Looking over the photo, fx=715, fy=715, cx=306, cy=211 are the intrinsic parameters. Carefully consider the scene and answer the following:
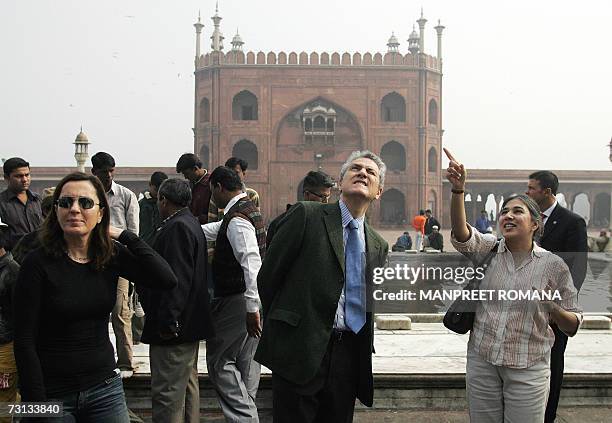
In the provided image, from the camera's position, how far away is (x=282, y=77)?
30.5 metres

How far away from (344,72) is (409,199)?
608cm

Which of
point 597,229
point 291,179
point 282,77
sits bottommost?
point 597,229

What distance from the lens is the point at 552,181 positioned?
125 inches

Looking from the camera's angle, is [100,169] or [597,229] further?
[597,229]

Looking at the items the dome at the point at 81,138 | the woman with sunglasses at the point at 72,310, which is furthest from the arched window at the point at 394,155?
the woman with sunglasses at the point at 72,310

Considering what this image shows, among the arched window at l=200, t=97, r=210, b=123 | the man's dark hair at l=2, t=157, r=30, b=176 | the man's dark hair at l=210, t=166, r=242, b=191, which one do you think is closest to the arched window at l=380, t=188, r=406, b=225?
the arched window at l=200, t=97, r=210, b=123

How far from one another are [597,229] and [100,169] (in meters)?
31.8

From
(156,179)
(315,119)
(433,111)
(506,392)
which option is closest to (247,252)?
(506,392)

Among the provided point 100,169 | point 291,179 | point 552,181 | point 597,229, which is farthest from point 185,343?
point 597,229

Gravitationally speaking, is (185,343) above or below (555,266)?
below

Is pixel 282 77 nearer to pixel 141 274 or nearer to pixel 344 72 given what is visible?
pixel 344 72

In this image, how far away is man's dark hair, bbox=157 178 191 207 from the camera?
2.89 meters

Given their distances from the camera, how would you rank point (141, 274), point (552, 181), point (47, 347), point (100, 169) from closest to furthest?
point (47, 347)
point (141, 274)
point (552, 181)
point (100, 169)

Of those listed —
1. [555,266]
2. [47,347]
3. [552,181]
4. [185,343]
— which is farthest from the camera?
[552,181]
